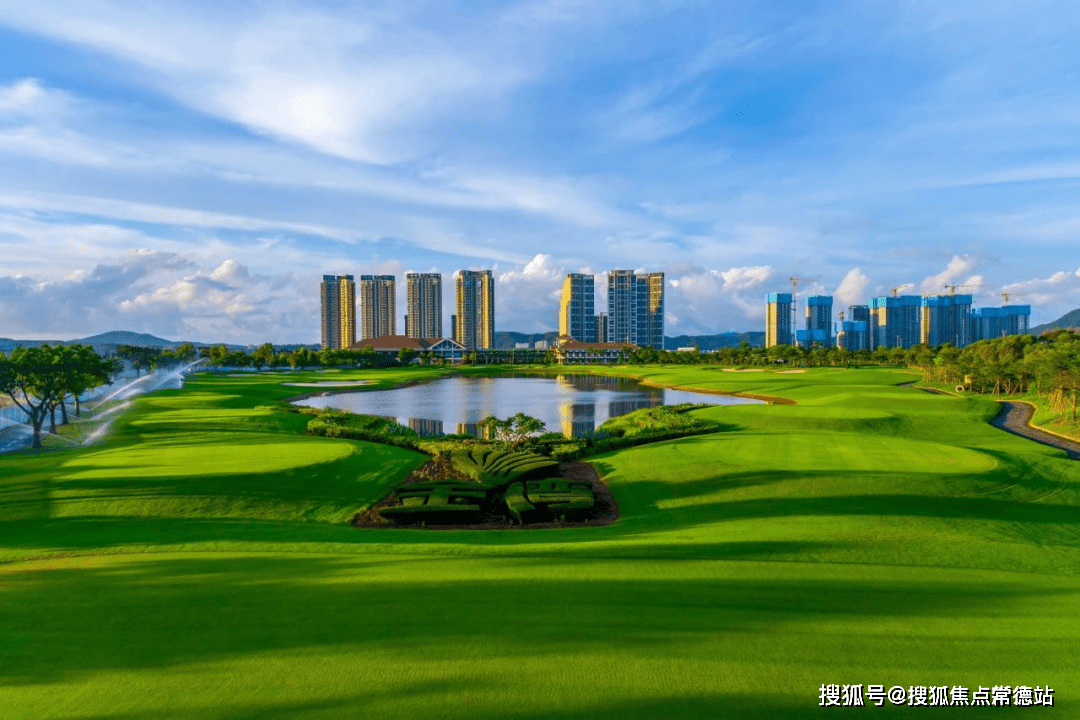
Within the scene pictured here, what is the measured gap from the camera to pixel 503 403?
57.2 meters

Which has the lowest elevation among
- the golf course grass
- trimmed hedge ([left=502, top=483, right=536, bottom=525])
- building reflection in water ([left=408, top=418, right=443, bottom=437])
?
A: building reflection in water ([left=408, top=418, right=443, bottom=437])

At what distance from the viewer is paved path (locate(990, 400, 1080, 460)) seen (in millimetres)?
30919

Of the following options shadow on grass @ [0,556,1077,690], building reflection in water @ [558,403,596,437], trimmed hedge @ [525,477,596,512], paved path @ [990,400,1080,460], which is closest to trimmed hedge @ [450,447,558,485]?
trimmed hedge @ [525,477,596,512]

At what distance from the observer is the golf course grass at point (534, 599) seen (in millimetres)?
6133

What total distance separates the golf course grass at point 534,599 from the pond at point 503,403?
22639 millimetres

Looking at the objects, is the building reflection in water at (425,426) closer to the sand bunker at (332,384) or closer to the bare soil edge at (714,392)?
the bare soil edge at (714,392)

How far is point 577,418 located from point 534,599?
126ft

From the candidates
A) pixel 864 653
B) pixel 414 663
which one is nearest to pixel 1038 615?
pixel 864 653

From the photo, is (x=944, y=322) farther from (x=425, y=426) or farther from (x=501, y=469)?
(x=501, y=469)

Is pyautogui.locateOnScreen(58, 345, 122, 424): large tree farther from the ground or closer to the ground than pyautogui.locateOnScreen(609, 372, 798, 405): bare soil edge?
farther from the ground

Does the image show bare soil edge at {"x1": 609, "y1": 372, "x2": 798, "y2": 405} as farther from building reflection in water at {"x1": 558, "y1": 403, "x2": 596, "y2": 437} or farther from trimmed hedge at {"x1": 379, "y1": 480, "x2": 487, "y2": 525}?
trimmed hedge at {"x1": 379, "y1": 480, "x2": 487, "y2": 525}

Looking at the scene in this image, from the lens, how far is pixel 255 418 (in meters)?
38.5

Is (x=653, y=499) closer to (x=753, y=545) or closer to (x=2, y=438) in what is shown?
(x=753, y=545)

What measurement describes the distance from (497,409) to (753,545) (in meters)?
40.4
